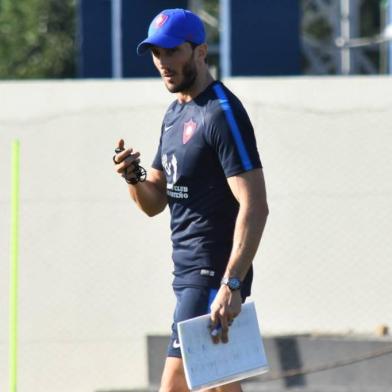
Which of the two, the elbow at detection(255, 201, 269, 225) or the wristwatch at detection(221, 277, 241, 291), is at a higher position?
the elbow at detection(255, 201, 269, 225)

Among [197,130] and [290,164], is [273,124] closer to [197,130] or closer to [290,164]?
[290,164]

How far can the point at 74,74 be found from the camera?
33.9 m

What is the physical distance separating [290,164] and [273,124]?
0.29 m

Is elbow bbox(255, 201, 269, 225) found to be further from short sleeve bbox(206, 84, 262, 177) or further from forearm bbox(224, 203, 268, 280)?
short sleeve bbox(206, 84, 262, 177)

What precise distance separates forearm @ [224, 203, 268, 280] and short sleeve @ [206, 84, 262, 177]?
180 mm

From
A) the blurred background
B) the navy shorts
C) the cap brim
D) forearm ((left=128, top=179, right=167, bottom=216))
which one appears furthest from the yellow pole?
the cap brim

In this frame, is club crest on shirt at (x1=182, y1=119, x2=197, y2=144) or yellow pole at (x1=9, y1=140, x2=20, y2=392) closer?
club crest on shirt at (x1=182, y1=119, x2=197, y2=144)

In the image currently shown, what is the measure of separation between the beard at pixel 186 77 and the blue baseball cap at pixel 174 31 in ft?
0.32

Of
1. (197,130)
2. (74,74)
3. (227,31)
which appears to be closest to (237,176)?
(197,130)

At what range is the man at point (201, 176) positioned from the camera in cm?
474

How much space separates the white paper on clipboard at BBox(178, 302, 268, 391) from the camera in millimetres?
4695

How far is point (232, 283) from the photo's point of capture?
15.2 feet

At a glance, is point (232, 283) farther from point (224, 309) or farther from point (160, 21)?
point (160, 21)

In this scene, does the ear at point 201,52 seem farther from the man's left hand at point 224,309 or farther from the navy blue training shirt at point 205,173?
the man's left hand at point 224,309
